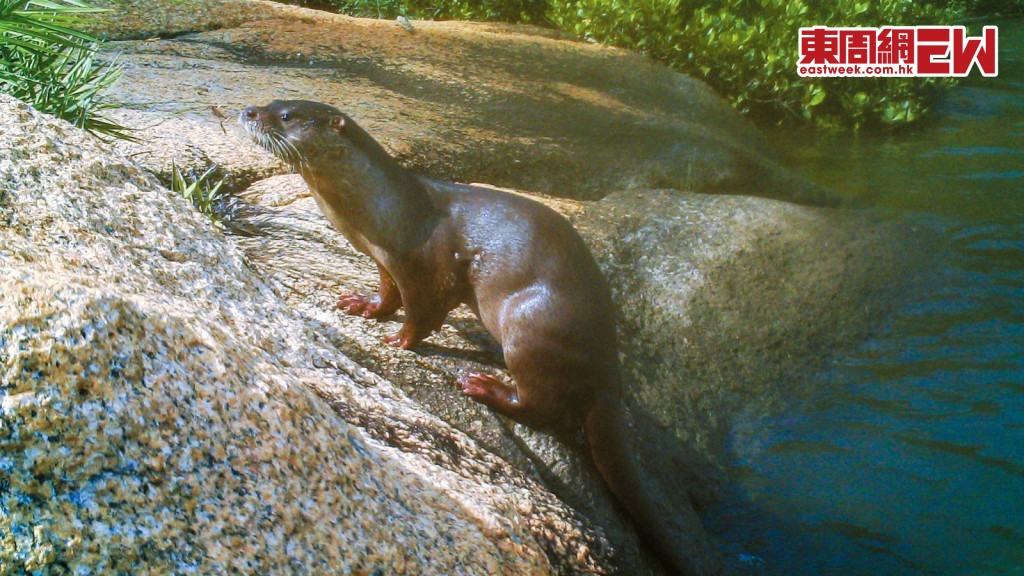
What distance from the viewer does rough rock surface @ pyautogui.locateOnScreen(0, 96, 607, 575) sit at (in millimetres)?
1359

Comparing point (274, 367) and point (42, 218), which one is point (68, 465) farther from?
point (42, 218)

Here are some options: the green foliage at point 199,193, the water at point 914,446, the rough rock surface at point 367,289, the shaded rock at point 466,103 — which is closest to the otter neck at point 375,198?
the rough rock surface at point 367,289

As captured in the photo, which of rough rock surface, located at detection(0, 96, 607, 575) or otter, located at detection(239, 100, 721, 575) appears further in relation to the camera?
otter, located at detection(239, 100, 721, 575)

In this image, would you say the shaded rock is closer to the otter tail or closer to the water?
the water

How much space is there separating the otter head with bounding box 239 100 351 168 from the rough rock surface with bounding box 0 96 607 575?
0.93 metres

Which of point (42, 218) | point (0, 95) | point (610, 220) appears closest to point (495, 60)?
point (610, 220)

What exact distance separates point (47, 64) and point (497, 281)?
198 centimetres

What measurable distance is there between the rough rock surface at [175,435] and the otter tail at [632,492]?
1.66 ft

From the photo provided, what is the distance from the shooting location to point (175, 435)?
1509mm

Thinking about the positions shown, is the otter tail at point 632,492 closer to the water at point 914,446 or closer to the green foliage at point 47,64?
the water at point 914,446

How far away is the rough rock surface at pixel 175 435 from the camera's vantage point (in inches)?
53.5

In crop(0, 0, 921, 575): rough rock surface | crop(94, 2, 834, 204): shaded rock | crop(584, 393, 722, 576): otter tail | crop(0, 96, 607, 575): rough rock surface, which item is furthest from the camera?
crop(94, 2, 834, 204): shaded rock

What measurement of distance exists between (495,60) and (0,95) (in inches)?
181

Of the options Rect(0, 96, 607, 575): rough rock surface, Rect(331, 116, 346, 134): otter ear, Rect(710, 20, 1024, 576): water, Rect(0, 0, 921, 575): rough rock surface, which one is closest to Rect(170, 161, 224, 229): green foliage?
Rect(0, 0, 921, 575): rough rock surface
